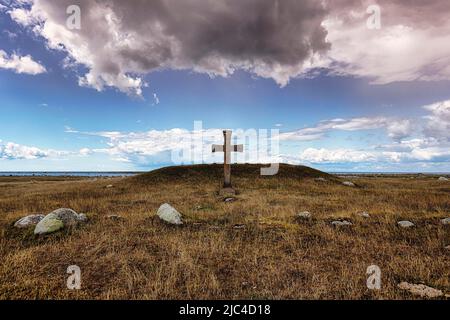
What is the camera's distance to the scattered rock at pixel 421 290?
502 cm

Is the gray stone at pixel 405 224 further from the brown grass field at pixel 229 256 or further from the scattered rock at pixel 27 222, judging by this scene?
the scattered rock at pixel 27 222

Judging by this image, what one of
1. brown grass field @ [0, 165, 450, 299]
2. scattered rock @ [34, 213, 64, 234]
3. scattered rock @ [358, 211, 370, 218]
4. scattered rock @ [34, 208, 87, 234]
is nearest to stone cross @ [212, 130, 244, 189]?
brown grass field @ [0, 165, 450, 299]

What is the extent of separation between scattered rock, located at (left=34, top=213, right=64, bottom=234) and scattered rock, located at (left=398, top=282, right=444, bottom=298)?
10336 mm

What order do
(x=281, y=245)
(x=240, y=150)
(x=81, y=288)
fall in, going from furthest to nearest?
1. (x=240, y=150)
2. (x=281, y=245)
3. (x=81, y=288)

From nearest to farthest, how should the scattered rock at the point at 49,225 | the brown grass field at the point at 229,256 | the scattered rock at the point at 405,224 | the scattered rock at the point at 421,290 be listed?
the scattered rock at the point at 421,290
the brown grass field at the point at 229,256
the scattered rock at the point at 49,225
the scattered rock at the point at 405,224

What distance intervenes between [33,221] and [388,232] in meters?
13.1

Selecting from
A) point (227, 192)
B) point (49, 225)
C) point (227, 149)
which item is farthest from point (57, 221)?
point (227, 149)

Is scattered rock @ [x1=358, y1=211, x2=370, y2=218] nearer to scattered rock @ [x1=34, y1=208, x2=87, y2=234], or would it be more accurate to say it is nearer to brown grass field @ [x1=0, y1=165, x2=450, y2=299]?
brown grass field @ [x1=0, y1=165, x2=450, y2=299]

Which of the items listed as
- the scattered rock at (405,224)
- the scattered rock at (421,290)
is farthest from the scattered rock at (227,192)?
the scattered rock at (421,290)

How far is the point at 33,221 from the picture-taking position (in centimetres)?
1048

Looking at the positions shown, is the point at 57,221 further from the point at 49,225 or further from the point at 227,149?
the point at 227,149

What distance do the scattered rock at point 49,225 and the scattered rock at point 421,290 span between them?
407 inches
